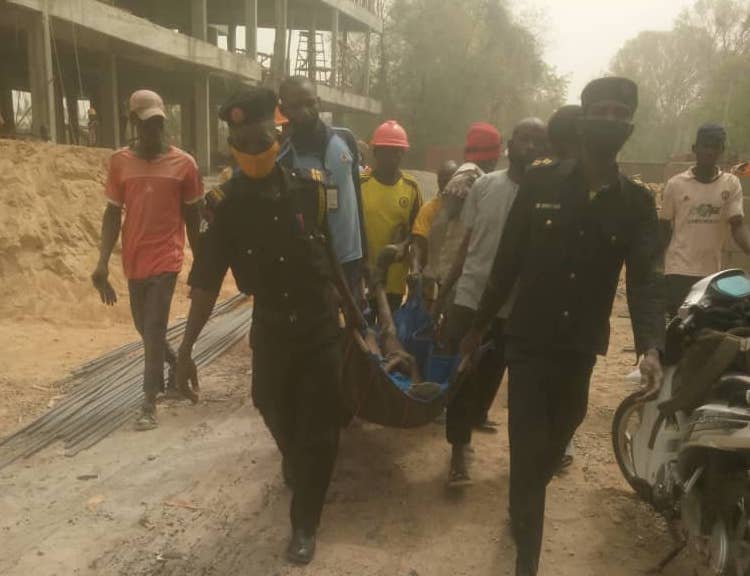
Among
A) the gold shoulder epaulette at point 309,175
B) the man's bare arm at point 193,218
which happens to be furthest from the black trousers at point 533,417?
the man's bare arm at point 193,218

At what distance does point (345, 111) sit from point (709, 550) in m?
25.9

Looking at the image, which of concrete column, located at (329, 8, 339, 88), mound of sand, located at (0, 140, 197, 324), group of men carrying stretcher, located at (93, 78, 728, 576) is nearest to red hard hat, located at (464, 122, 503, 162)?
group of men carrying stretcher, located at (93, 78, 728, 576)

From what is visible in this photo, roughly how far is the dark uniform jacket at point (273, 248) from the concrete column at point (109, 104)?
12.2m

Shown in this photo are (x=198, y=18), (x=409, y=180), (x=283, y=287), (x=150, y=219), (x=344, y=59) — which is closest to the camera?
(x=283, y=287)

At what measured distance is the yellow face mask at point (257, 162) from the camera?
8.83ft

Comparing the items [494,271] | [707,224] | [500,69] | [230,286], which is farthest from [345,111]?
[494,271]

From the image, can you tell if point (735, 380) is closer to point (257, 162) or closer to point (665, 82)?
point (257, 162)

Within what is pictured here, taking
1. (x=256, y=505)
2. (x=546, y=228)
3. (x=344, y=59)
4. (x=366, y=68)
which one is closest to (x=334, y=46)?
(x=344, y=59)

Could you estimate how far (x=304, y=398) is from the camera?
2.91 metres

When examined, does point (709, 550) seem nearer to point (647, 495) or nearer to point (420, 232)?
point (647, 495)

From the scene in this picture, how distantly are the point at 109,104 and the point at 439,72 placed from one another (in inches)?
884

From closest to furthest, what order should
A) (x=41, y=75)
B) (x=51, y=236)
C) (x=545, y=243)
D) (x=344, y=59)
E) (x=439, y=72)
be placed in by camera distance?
(x=545, y=243) < (x=51, y=236) < (x=41, y=75) < (x=344, y=59) < (x=439, y=72)

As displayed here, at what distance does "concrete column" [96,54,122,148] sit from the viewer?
14.3m

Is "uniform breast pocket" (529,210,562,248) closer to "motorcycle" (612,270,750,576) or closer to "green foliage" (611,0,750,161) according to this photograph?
"motorcycle" (612,270,750,576)
